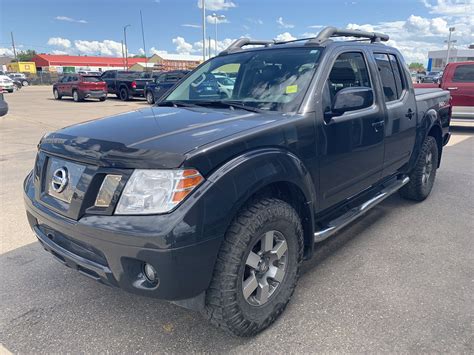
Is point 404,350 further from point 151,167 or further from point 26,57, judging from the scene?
point 26,57

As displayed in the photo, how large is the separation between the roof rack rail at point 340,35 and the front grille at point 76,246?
242 cm

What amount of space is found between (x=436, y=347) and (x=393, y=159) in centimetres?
217

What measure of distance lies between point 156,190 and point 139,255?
34 cm

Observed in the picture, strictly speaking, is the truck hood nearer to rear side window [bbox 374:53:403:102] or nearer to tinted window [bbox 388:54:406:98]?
rear side window [bbox 374:53:403:102]

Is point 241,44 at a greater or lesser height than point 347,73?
greater

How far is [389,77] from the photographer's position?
4.17 m

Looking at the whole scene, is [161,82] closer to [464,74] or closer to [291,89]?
[464,74]

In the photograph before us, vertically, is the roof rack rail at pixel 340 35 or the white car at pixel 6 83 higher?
the roof rack rail at pixel 340 35

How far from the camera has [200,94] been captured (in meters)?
3.61

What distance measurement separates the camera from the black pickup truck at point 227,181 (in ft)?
6.70

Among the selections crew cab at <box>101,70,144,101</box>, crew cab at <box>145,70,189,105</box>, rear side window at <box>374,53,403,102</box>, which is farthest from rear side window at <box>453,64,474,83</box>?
crew cab at <box>101,70,144,101</box>

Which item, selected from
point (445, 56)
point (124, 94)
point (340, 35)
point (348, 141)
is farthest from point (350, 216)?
point (445, 56)

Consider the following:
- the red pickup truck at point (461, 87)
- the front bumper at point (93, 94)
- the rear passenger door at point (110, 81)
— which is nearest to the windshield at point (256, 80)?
the red pickup truck at point (461, 87)

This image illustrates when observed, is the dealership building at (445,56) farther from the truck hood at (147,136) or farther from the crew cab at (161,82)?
the truck hood at (147,136)
